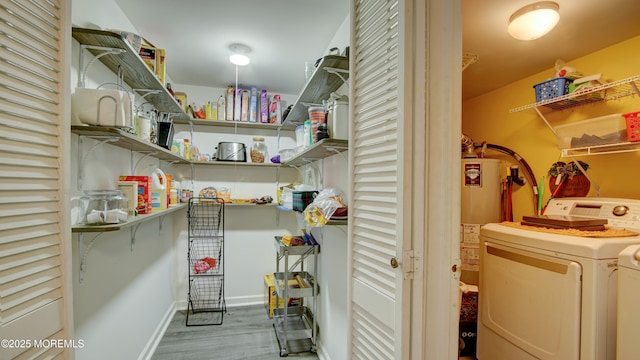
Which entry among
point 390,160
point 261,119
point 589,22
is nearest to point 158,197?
point 261,119

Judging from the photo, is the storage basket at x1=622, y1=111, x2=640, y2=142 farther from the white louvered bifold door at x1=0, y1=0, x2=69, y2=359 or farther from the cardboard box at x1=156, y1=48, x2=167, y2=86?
the cardboard box at x1=156, y1=48, x2=167, y2=86

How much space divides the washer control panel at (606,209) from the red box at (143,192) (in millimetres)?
2709

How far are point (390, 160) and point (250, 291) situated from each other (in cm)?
282

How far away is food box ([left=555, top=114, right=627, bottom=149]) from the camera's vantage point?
162 cm

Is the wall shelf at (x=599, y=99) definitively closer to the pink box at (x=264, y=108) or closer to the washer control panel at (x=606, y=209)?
the washer control panel at (x=606, y=209)

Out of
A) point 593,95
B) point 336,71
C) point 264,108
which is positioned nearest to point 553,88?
point 593,95

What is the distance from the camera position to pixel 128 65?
60.9 inches

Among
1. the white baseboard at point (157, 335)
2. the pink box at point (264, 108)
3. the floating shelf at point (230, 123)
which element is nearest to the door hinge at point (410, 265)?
the white baseboard at point (157, 335)

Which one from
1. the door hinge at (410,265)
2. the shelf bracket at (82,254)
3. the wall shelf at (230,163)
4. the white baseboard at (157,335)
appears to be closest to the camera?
the door hinge at (410,265)

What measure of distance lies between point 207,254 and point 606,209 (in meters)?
3.40

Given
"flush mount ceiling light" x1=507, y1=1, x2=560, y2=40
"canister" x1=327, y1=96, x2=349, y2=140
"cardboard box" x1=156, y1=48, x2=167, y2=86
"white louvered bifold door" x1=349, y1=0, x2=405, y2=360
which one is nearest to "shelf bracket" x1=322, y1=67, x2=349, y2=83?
"canister" x1=327, y1=96, x2=349, y2=140

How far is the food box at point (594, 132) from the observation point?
1617 mm

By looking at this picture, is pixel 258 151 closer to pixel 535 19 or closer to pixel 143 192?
pixel 143 192

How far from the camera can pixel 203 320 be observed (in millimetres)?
2723
